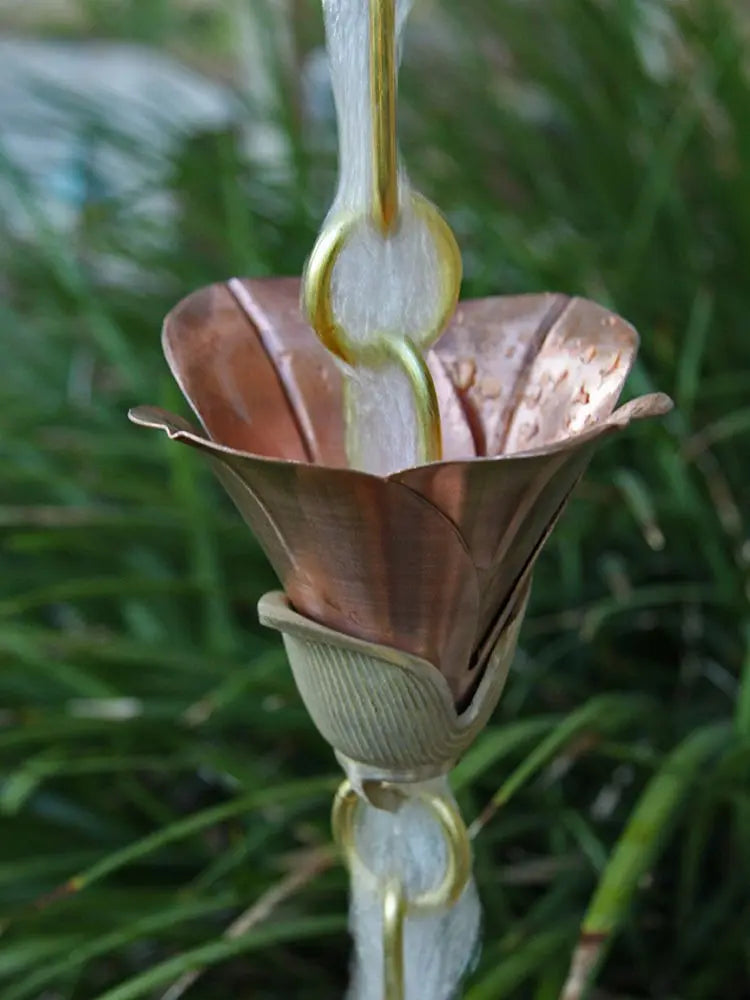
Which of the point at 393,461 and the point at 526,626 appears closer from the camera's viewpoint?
the point at 393,461

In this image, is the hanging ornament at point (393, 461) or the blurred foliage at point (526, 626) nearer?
the hanging ornament at point (393, 461)

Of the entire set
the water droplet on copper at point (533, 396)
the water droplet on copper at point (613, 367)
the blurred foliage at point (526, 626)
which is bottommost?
the blurred foliage at point (526, 626)

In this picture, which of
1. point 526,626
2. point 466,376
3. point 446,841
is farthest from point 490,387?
point 526,626

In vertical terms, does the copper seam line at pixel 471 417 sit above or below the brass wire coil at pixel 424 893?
above

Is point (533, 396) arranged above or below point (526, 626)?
above

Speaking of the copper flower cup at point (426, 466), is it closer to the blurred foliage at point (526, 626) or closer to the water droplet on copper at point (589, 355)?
the water droplet on copper at point (589, 355)

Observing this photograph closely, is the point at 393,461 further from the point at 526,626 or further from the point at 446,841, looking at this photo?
the point at 526,626

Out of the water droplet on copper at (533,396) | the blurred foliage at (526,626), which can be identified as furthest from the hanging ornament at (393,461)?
the blurred foliage at (526,626)

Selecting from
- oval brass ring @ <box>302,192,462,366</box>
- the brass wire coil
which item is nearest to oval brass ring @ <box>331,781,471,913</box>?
the brass wire coil
